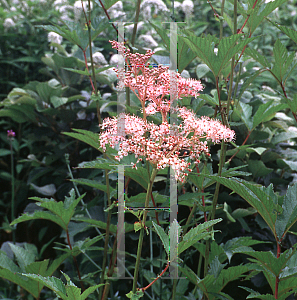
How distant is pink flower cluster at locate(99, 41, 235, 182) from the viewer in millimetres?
661

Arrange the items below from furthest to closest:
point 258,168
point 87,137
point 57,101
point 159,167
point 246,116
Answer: point 57,101
point 258,168
point 246,116
point 87,137
point 159,167

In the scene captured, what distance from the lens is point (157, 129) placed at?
68cm

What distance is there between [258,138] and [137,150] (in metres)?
0.85

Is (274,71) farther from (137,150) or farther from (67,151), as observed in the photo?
(67,151)

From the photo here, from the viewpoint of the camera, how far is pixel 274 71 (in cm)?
94

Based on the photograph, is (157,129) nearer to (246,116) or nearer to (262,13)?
(262,13)

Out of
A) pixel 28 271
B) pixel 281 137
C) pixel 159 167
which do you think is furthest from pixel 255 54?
pixel 28 271

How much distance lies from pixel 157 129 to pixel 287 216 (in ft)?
1.15

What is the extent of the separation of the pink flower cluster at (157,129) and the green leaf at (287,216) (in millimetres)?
201

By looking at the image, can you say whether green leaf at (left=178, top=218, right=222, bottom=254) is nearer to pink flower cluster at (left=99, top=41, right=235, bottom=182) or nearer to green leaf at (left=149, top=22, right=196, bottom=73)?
pink flower cluster at (left=99, top=41, right=235, bottom=182)

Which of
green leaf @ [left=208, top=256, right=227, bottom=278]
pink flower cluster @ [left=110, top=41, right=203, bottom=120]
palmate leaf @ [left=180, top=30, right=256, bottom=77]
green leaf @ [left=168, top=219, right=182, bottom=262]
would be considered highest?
palmate leaf @ [left=180, top=30, right=256, bottom=77]

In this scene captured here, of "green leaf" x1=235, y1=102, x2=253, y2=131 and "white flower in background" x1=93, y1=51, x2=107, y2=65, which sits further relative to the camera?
"white flower in background" x1=93, y1=51, x2=107, y2=65

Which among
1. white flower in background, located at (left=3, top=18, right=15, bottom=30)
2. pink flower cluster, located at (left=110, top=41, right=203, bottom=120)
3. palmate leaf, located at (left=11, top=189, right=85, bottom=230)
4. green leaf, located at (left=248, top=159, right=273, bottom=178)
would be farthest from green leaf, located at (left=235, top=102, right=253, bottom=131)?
white flower in background, located at (left=3, top=18, right=15, bottom=30)

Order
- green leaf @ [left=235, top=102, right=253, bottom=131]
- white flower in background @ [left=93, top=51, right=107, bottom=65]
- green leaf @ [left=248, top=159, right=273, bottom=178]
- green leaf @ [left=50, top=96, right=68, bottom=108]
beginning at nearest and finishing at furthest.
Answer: green leaf @ [left=235, top=102, right=253, bottom=131] < green leaf @ [left=248, top=159, right=273, bottom=178] < green leaf @ [left=50, top=96, right=68, bottom=108] < white flower in background @ [left=93, top=51, right=107, bottom=65]
